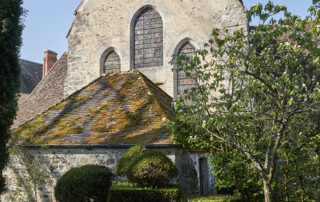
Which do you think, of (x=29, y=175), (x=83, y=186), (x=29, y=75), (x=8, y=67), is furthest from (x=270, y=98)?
(x=29, y=75)

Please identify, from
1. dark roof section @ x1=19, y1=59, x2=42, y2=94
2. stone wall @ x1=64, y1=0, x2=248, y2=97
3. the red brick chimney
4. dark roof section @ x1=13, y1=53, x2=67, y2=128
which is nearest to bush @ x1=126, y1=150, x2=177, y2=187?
stone wall @ x1=64, y1=0, x2=248, y2=97

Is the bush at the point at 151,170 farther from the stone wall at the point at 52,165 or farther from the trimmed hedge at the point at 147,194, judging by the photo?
the stone wall at the point at 52,165

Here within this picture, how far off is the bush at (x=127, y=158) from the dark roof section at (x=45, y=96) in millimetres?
8665

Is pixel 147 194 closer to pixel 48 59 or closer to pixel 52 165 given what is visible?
pixel 52 165

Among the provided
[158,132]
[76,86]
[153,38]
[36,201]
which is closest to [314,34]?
[158,132]

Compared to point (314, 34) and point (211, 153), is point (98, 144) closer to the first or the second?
Answer: point (211, 153)

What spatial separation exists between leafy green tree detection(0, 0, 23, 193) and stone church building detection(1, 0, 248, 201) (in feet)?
5.24

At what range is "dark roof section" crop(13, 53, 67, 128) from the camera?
15.6m

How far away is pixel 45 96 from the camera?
52.9ft

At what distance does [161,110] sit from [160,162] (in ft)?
8.46

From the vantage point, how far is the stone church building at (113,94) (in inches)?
336

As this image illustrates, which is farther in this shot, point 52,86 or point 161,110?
point 52,86

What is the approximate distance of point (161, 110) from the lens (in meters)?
9.24

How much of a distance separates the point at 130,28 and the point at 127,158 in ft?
26.5
